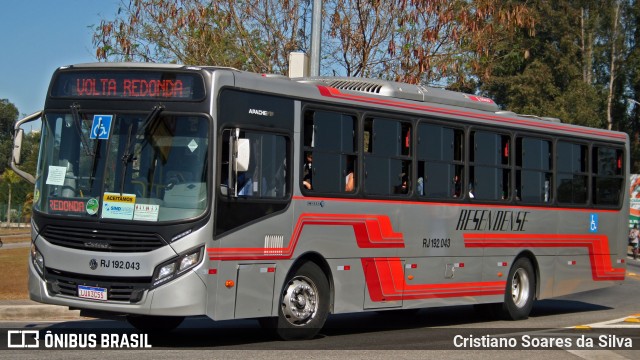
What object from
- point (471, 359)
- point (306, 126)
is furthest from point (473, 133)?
point (471, 359)

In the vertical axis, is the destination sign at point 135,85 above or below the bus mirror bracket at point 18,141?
above

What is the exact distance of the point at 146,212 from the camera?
11766mm

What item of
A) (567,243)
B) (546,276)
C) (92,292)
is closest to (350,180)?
(92,292)

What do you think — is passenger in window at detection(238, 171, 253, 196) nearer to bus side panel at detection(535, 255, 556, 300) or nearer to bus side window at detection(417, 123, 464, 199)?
bus side window at detection(417, 123, 464, 199)

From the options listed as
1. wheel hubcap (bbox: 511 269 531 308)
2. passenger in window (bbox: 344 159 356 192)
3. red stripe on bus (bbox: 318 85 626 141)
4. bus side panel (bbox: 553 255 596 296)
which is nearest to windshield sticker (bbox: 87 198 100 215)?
red stripe on bus (bbox: 318 85 626 141)

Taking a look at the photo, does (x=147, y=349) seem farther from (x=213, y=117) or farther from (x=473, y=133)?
(x=473, y=133)

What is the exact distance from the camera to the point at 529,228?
1825 cm

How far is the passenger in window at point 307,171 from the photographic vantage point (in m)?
13.5

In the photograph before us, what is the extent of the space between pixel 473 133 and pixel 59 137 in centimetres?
709

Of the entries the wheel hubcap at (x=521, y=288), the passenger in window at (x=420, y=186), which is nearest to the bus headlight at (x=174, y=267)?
the passenger in window at (x=420, y=186)

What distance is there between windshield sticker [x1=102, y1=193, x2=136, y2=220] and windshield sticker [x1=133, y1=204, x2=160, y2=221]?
3.1 inches

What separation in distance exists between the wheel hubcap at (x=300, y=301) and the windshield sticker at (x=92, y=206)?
2.59m

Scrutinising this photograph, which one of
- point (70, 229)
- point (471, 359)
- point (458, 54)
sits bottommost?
point (471, 359)

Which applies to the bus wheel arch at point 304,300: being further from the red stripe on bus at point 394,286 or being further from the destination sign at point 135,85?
the destination sign at point 135,85
